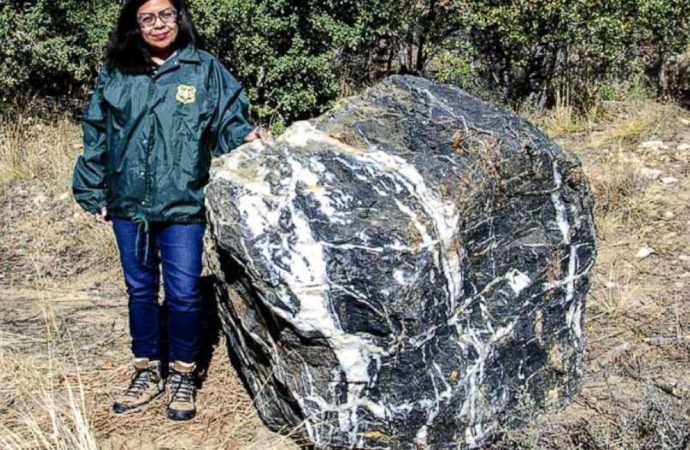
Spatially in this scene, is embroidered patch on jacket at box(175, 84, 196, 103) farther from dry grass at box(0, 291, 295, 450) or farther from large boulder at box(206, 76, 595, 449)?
dry grass at box(0, 291, 295, 450)

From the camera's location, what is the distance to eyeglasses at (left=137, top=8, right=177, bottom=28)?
368cm

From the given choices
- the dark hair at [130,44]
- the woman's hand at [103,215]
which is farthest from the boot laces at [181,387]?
the dark hair at [130,44]

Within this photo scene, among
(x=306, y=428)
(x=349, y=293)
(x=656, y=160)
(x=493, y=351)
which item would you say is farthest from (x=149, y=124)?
(x=656, y=160)

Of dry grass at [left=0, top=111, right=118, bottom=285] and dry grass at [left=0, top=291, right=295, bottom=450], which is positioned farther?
dry grass at [left=0, top=111, right=118, bottom=285]

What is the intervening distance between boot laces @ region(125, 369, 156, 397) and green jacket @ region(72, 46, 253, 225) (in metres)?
0.72

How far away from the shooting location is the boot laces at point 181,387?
13.0ft

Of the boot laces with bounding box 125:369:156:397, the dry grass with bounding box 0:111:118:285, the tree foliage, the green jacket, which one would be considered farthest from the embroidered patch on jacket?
the tree foliage

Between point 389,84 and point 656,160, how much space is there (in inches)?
124

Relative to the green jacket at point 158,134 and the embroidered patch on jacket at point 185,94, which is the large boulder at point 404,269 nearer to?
the green jacket at point 158,134

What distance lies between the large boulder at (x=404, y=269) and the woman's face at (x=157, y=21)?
1.76ft

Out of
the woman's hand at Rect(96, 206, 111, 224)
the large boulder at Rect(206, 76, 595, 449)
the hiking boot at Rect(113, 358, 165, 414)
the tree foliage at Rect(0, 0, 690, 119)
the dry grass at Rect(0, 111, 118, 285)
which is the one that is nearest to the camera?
the large boulder at Rect(206, 76, 595, 449)

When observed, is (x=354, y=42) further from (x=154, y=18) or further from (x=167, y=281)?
(x=167, y=281)

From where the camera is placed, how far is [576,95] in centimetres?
766

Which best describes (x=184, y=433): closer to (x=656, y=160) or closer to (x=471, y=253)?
(x=471, y=253)
